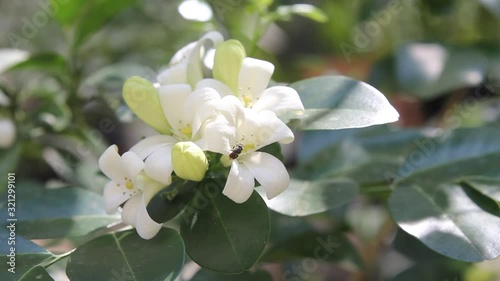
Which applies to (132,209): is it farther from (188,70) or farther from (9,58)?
(9,58)

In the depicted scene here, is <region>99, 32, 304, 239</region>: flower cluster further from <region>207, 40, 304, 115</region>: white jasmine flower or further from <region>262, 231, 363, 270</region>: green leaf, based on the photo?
<region>262, 231, 363, 270</region>: green leaf

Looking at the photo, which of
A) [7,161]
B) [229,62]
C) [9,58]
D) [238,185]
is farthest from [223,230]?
[9,58]

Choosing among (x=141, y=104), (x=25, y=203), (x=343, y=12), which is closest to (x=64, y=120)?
(x=25, y=203)

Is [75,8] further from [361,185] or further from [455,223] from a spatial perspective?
[455,223]

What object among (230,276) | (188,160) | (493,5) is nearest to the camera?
(188,160)

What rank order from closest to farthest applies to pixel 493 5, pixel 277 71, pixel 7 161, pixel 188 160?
pixel 188 160
pixel 7 161
pixel 493 5
pixel 277 71
